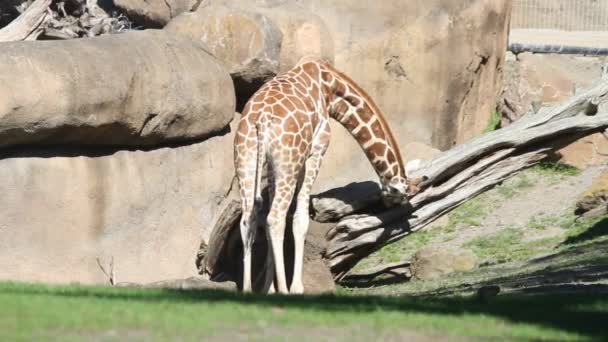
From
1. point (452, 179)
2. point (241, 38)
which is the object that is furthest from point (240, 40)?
point (452, 179)

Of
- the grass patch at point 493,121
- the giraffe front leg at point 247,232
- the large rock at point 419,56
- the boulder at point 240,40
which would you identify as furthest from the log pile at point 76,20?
the giraffe front leg at point 247,232

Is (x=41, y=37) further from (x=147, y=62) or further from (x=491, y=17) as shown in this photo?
(x=491, y=17)

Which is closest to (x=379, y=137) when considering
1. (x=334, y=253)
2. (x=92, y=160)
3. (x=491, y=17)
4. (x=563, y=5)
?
(x=334, y=253)

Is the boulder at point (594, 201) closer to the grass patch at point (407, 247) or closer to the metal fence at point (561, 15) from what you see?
the grass patch at point (407, 247)

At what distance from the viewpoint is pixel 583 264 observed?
41.3 ft

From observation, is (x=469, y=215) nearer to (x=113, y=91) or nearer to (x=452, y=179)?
(x=452, y=179)

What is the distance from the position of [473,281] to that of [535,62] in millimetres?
9407

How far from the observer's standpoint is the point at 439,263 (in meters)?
14.7

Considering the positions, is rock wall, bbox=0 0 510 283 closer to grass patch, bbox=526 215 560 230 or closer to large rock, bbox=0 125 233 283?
large rock, bbox=0 125 233 283

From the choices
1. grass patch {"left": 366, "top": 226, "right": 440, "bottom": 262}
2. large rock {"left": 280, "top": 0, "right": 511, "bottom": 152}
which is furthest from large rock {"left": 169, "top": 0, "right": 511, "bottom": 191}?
grass patch {"left": 366, "top": 226, "right": 440, "bottom": 262}

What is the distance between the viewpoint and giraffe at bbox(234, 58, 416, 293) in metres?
12.7

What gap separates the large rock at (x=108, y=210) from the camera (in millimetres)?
13406

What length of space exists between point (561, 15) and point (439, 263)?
1426 cm

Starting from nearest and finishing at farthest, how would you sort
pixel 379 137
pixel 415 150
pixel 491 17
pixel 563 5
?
pixel 379 137 < pixel 415 150 < pixel 491 17 < pixel 563 5
